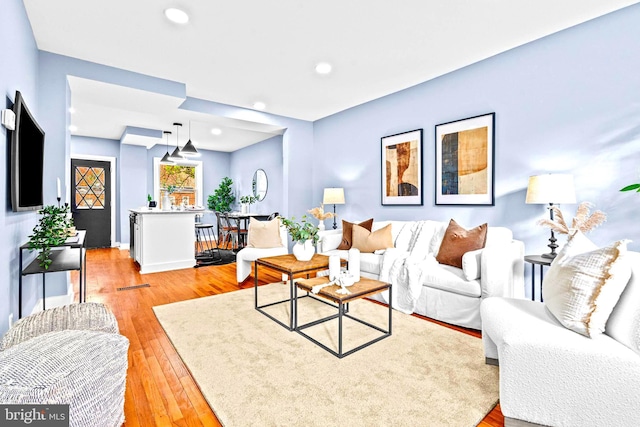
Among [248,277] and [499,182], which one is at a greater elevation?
[499,182]

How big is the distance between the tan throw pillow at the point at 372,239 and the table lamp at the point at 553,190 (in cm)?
152

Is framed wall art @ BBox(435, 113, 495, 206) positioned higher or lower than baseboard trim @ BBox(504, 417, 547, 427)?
higher

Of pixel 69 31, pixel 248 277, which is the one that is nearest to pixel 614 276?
pixel 248 277

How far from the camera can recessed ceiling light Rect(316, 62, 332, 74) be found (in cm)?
356

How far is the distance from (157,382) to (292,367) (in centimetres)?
82

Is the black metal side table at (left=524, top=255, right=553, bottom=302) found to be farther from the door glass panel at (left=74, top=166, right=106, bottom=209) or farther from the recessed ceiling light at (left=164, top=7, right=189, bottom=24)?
the door glass panel at (left=74, top=166, right=106, bottom=209)

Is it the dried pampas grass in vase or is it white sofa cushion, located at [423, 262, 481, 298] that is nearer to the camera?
the dried pampas grass in vase

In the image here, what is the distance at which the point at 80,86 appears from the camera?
3711 mm

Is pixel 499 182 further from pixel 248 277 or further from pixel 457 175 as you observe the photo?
pixel 248 277

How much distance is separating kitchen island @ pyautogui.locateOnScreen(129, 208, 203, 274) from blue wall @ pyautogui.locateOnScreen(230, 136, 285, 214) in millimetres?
1982

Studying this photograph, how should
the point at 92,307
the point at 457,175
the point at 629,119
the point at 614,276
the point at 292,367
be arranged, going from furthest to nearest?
the point at 457,175, the point at 629,119, the point at 292,367, the point at 92,307, the point at 614,276

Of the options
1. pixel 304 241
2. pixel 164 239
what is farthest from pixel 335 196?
pixel 164 239

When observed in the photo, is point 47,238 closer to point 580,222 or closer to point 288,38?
point 288,38

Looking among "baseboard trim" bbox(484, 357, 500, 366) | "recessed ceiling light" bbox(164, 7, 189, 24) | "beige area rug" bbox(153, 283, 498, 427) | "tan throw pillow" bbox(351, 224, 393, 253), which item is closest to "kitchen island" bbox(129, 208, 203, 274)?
"beige area rug" bbox(153, 283, 498, 427)
